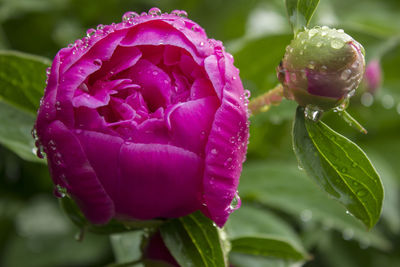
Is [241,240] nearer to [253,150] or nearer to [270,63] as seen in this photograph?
[270,63]

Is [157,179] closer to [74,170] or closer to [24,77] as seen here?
[74,170]

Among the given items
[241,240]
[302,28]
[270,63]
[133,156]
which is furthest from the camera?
[270,63]

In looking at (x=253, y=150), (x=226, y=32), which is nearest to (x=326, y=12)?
(x=226, y=32)

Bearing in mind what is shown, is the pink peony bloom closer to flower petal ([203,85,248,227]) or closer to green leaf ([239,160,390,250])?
flower petal ([203,85,248,227])

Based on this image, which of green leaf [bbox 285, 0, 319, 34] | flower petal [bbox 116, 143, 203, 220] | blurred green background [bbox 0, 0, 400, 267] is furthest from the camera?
blurred green background [bbox 0, 0, 400, 267]

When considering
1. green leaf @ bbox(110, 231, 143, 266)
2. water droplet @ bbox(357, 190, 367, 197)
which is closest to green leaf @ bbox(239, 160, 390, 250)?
green leaf @ bbox(110, 231, 143, 266)

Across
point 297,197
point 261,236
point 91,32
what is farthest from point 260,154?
point 91,32
